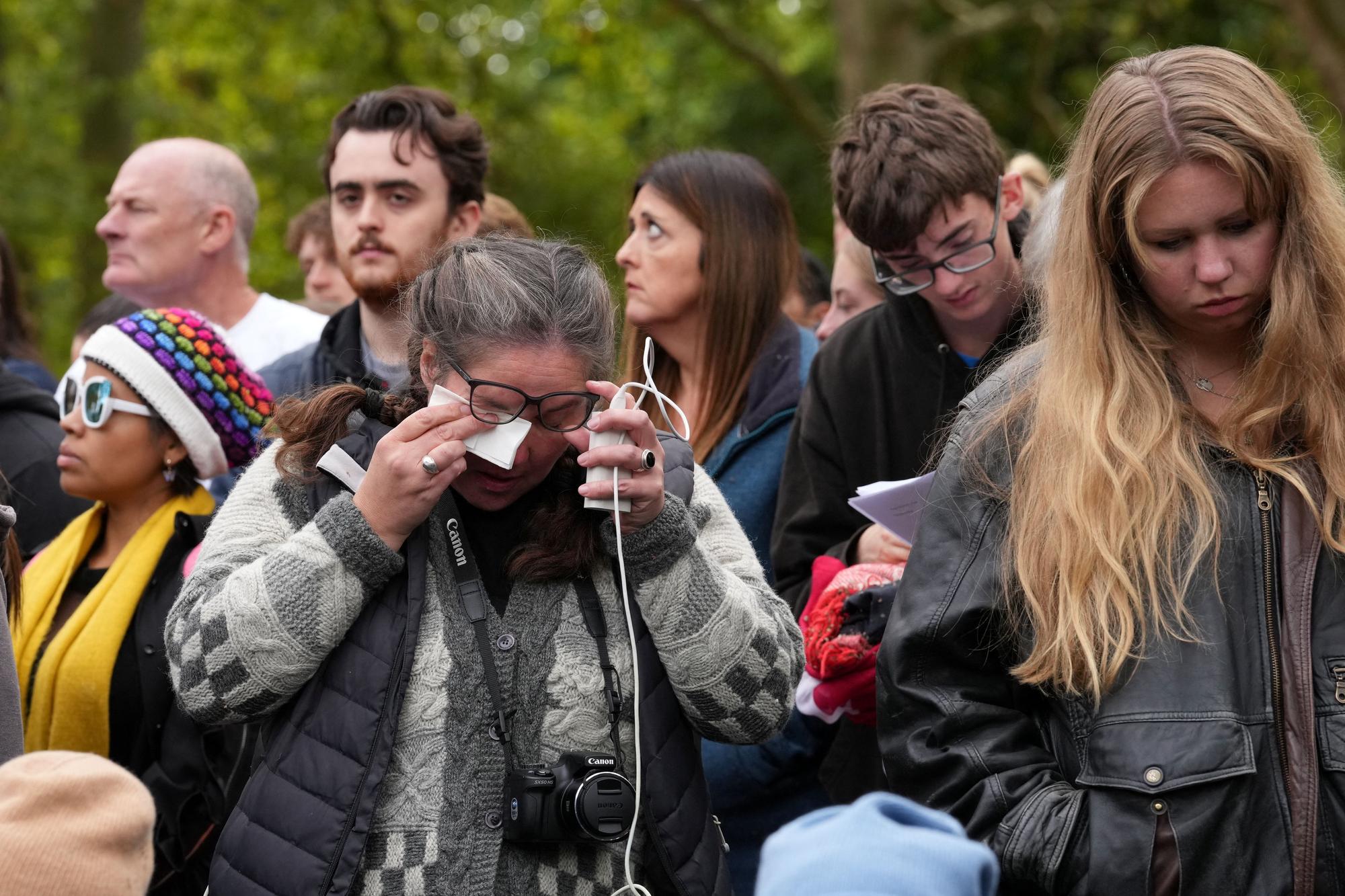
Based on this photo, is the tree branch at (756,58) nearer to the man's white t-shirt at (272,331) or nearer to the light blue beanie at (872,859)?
the man's white t-shirt at (272,331)

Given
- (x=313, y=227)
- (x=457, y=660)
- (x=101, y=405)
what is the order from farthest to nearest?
(x=313, y=227), (x=101, y=405), (x=457, y=660)

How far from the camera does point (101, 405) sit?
4051 millimetres

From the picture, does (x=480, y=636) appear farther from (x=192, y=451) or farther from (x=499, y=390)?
(x=192, y=451)

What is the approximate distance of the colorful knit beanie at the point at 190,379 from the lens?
405 cm

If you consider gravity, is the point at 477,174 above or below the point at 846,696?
above

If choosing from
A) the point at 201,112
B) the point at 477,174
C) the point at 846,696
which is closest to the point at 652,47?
the point at 201,112

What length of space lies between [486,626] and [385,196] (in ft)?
8.17

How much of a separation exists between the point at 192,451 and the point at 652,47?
17504 millimetres

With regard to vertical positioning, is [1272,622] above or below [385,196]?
below

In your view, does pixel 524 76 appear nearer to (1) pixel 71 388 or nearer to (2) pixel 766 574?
(1) pixel 71 388

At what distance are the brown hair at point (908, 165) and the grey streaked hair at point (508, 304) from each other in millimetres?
888

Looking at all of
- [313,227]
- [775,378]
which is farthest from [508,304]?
[313,227]

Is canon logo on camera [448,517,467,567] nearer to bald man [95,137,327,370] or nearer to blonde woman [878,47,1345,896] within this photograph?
blonde woman [878,47,1345,896]

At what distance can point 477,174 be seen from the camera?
509 centimetres
